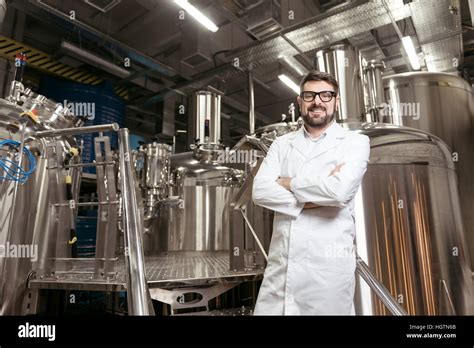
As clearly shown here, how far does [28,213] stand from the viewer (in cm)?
244

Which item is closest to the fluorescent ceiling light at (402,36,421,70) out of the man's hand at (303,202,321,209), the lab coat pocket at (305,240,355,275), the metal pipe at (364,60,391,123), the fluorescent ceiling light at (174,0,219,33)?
the metal pipe at (364,60,391,123)

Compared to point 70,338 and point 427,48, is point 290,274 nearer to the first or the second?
point 70,338

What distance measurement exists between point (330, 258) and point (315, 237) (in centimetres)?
12

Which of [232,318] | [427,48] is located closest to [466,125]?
[427,48]

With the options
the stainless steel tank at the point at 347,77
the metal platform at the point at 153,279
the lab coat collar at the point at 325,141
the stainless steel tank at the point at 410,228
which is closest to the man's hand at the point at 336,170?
the lab coat collar at the point at 325,141

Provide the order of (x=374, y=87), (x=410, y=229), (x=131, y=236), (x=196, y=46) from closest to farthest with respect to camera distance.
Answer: (x=131, y=236)
(x=410, y=229)
(x=374, y=87)
(x=196, y=46)

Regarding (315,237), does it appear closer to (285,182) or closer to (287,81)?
(285,182)

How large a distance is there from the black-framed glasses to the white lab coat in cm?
25

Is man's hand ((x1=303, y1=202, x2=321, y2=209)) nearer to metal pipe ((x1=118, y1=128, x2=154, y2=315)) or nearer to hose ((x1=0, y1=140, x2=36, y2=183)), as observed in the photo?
metal pipe ((x1=118, y1=128, x2=154, y2=315))

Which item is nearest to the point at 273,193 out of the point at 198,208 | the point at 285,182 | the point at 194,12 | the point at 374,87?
the point at 285,182

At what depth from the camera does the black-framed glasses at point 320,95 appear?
5.53 ft

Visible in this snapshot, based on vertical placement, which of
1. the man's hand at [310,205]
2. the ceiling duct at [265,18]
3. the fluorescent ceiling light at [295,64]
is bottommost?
the man's hand at [310,205]

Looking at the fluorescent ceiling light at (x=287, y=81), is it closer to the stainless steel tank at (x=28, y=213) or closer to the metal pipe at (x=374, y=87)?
the metal pipe at (x=374, y=87)

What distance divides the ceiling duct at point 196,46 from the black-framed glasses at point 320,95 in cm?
394
